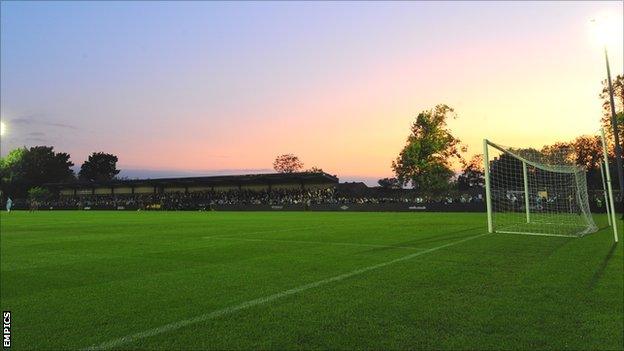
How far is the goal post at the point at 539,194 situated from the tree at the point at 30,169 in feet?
404

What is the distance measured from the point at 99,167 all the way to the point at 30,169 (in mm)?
31553

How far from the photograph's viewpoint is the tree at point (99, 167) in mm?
150375

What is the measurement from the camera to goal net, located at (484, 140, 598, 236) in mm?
15891

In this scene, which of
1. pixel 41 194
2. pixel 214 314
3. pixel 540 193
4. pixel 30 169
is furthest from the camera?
pixel 30 169

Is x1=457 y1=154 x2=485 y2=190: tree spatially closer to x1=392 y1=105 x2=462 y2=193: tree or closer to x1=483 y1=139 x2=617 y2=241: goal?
x1=392 y1=105 x2=462 y2=193: tree

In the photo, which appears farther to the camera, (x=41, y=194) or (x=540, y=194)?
(x=41, y=194)

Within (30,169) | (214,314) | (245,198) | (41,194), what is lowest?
(214,314)

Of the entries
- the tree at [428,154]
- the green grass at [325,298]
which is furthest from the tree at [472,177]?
the green grass at [325,298]

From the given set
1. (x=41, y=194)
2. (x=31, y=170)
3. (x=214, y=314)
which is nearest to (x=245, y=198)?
(x=41, y=194)

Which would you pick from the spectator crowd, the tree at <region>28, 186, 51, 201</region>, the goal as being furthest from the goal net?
the tree at <region>28, 186, 51, 201</region>

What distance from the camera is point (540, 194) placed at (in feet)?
84.6

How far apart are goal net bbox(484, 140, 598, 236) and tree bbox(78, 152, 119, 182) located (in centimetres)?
14482

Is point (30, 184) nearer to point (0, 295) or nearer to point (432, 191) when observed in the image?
point (432, 191)

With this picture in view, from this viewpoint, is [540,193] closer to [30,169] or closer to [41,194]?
[41,194]
